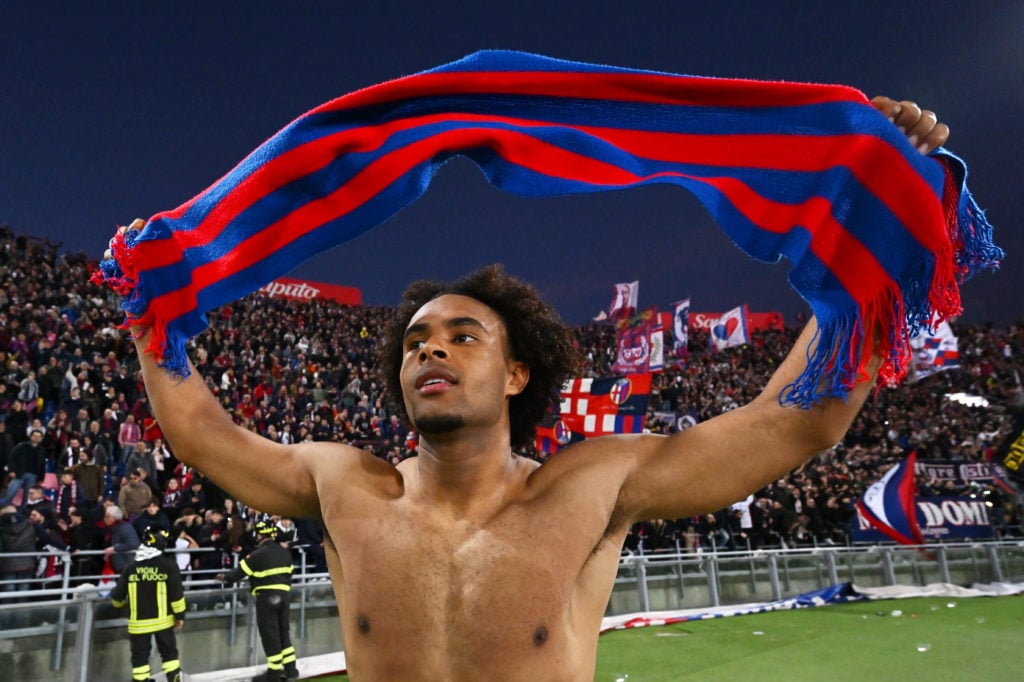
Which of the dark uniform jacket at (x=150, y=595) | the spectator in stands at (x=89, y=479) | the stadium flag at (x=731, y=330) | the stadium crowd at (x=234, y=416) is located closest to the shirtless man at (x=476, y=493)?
the stadium crowd at (x=234, y=416)

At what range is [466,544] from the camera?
83.7 inches

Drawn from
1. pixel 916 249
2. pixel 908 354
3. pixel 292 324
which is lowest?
pixel 908 354

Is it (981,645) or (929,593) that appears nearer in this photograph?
(981,645)

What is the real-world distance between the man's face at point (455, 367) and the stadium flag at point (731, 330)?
81.1 feet

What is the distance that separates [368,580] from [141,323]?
1.12 metres

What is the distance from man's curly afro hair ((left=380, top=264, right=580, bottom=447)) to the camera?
8.88 ft

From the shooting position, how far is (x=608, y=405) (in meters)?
12.4

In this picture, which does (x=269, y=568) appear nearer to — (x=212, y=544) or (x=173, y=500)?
(x=212, y=544)

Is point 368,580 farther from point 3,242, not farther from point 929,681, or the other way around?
point 3,242

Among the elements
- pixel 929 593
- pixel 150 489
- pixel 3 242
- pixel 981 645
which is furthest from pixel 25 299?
pixel 929 593

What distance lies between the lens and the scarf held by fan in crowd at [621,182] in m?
2.14

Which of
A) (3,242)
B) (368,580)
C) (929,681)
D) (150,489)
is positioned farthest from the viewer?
(3,242)

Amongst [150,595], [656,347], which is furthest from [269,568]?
[656,347]

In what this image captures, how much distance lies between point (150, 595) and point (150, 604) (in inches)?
3.0
